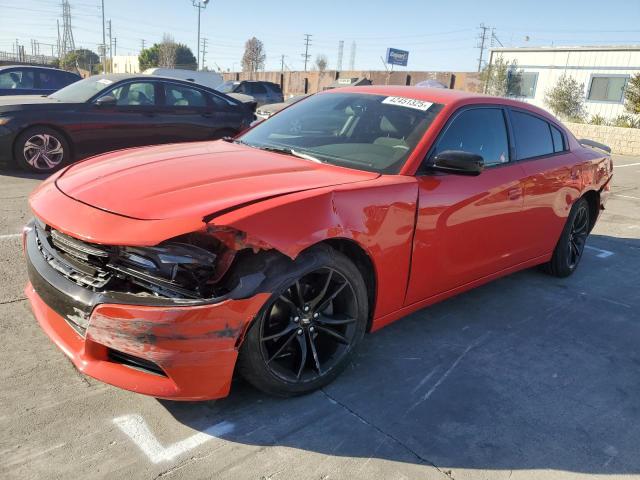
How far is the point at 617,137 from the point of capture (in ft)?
61.6

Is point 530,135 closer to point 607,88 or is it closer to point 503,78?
point 607,88

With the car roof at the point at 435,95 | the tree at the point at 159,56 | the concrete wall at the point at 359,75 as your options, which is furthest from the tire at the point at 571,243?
the tree at the point at 159,56

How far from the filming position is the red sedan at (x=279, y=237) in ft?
7.25

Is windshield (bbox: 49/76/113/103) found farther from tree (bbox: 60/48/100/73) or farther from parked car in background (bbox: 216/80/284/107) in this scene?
tree (bbox: 60/48/100/73)

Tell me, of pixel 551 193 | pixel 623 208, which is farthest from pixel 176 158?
pixel 623 208

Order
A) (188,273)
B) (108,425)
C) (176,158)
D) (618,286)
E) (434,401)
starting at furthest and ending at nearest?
(618,286)
(176,158)
(434,401)
(108,425)
(188,273)

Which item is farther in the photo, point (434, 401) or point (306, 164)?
point (306, 164)

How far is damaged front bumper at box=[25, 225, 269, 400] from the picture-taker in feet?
7.02

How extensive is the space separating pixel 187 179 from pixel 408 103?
166cm

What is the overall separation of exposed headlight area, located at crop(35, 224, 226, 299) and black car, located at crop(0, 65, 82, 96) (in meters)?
10.0

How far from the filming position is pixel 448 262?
3295 millimetres

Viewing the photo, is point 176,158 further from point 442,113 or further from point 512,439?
point 512,439

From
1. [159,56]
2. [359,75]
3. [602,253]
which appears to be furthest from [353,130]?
[159,56]

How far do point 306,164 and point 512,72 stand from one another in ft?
91.8
